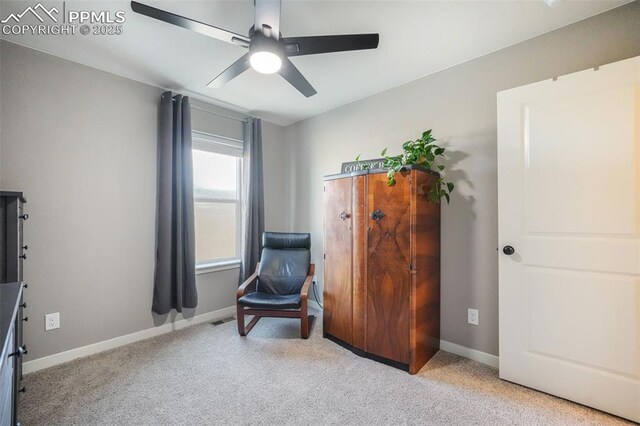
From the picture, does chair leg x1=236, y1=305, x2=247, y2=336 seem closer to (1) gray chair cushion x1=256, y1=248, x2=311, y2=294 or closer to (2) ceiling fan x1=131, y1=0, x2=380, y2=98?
(1) gray chair cushion x1=256, y1=248, x2=311, y2=294

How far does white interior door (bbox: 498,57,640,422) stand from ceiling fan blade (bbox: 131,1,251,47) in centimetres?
180

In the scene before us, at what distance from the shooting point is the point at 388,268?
216 cm

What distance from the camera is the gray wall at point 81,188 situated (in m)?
2.07

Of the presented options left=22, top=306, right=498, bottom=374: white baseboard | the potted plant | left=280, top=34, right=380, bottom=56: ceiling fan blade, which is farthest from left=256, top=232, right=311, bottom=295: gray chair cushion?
left=280, top=34, right=380, bottom=56: ceiling fan blade

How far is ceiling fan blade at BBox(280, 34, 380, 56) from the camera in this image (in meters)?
1.52

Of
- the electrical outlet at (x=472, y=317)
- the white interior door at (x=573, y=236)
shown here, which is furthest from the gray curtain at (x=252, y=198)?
the white interior door at (x=573, y=236)

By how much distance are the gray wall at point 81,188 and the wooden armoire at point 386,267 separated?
71.2 inches

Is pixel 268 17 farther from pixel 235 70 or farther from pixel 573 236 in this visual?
pixel 573 236

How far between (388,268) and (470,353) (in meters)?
0.98

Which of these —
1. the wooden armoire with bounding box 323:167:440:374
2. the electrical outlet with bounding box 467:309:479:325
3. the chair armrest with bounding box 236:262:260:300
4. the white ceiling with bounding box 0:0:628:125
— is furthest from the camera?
the chair armrest with bounding box 236:262:260:300

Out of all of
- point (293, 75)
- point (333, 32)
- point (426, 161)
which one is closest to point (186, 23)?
point (293, 75)

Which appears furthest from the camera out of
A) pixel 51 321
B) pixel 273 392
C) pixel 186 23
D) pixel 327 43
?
pixel 51 321

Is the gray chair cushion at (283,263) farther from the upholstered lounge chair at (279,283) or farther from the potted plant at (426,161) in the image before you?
the potted plant at (426,161)

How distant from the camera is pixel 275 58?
5.26 feet
